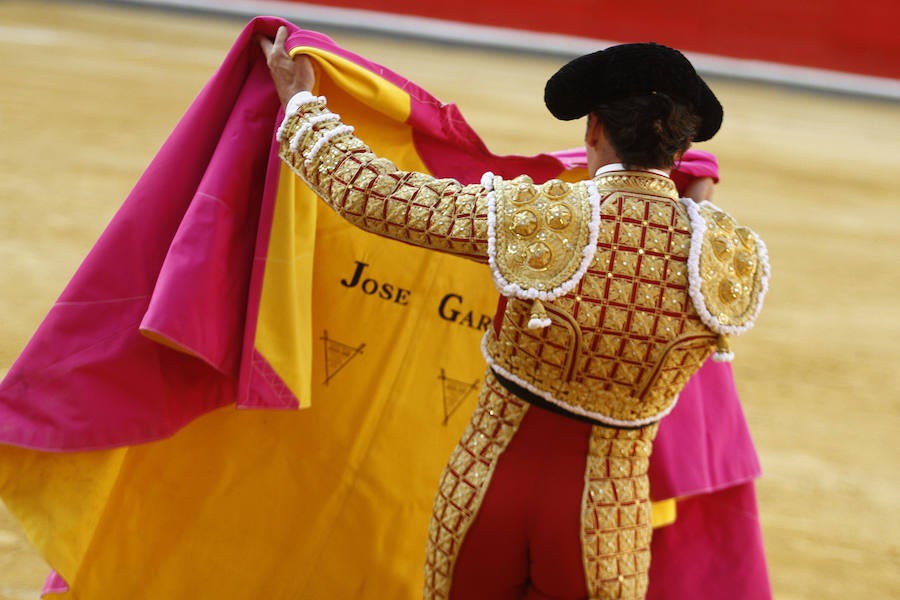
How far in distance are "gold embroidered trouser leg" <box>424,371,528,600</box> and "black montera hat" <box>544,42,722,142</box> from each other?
1.36ft

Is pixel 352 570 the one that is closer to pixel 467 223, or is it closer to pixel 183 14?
pixel 467 223

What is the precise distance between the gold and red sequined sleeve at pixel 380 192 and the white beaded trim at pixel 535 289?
1 centimetres

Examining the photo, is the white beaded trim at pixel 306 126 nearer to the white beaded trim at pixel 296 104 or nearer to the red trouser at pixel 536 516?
the white beaded trim at pixel 296 104

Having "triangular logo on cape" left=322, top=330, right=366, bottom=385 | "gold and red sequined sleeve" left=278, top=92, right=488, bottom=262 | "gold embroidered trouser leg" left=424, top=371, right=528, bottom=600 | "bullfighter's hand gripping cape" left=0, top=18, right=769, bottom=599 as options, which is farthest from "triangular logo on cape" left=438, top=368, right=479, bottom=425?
"gold and red sequined sleeve" left=278, top=92, right=488, bottom=262

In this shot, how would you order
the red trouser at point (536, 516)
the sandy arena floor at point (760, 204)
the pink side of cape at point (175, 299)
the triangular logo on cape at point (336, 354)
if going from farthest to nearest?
the sandy arena floor at point (760, 204)
the triangular logo on cape at point (336, 354)
the pink side of cape at point (175, 299)
the red trouser at point (536, 516)

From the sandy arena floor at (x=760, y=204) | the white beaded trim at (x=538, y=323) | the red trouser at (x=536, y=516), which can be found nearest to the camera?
the white beaded trim at (x=538, y=323)

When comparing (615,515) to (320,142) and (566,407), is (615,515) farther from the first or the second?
(320,142)

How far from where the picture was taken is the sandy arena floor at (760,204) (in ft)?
9.24

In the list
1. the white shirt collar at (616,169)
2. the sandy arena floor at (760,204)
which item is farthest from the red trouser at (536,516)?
the sandy arena floor at (760,204)

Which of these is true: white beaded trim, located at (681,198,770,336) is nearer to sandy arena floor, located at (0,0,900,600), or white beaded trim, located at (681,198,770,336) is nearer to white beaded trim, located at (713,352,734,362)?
white beaded trim, located at (713,352,734,362)

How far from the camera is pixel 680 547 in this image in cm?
197

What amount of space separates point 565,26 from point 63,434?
8152 millimetres

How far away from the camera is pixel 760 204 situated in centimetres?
556

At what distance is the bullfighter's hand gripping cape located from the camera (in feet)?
5.45
